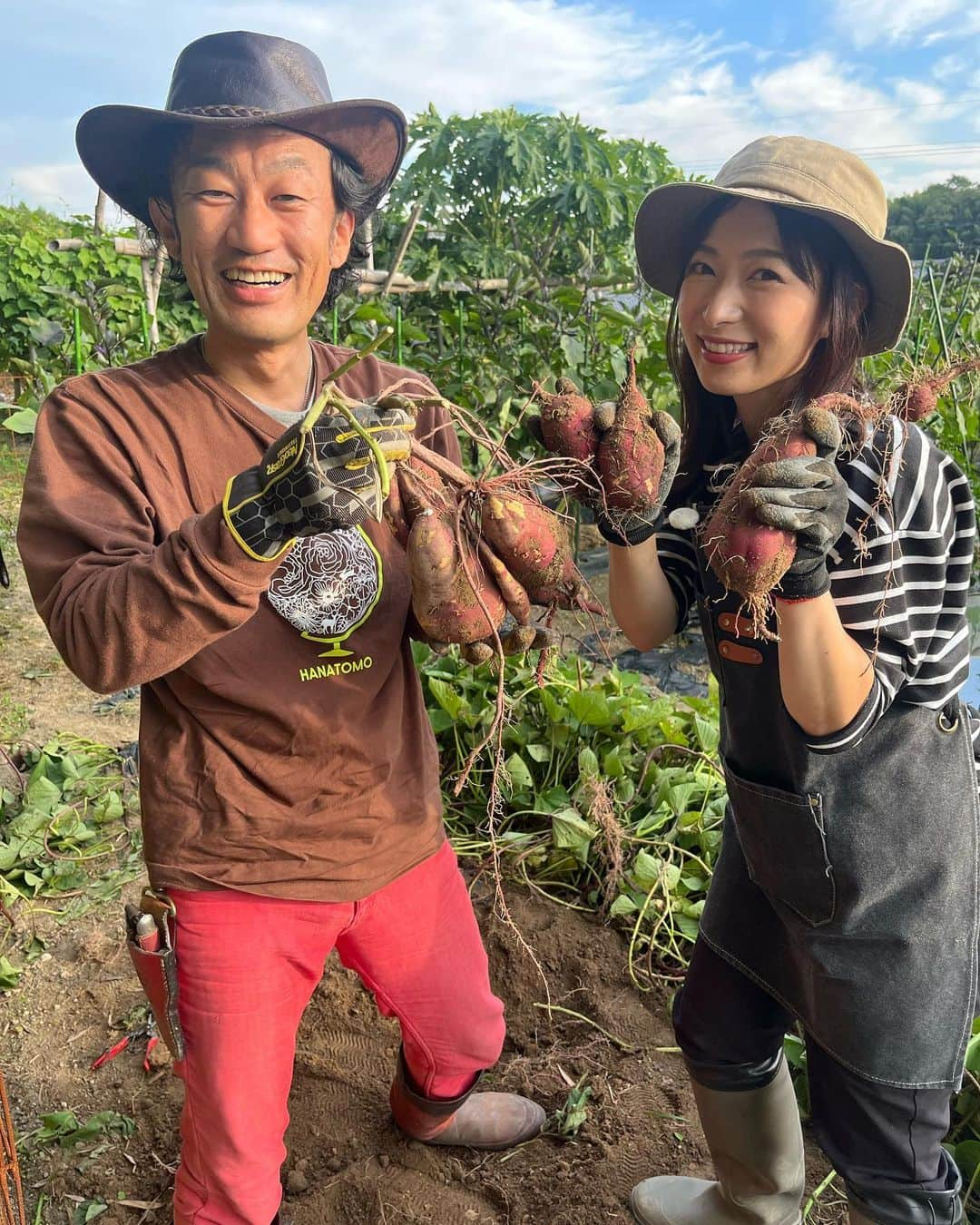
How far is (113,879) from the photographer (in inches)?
96.1

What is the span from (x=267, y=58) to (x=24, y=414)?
2347 mm

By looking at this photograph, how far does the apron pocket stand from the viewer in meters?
1.12

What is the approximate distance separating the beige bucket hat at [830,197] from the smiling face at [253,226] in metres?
0.50

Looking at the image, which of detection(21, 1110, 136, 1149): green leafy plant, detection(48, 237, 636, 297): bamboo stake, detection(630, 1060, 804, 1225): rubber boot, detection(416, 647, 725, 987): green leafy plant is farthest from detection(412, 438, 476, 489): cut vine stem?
detection(48, 237, 636, 297): bamboo stake

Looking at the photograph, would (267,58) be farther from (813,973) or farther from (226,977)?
(813,973)

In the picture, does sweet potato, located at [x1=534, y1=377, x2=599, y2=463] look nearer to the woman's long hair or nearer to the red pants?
the woman's long hair

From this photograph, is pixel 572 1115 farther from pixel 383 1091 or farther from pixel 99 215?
pixel 99 215

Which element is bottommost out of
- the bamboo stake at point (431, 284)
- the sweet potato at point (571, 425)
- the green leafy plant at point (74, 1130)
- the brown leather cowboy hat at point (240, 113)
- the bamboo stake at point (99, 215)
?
the green leafy plant at point (74, 1130)

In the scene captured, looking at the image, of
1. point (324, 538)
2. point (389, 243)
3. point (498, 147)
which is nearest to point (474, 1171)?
point (324, 538)

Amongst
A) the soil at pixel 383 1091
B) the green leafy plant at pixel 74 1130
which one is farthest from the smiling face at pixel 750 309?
the green leafy plant at pixel 74 1130

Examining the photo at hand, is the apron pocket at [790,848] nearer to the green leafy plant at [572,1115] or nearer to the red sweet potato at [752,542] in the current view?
the red sweet potato at [752,542]

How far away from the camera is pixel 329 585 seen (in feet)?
4.16

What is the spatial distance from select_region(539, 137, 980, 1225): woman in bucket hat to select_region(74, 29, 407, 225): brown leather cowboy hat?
1.44 ft

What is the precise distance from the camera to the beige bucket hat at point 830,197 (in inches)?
42.4
